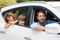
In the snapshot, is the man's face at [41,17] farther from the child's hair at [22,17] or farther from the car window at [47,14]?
the child's hair at [22,17]

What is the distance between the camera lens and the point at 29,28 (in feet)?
20.2

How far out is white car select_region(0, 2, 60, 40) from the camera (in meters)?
5.63

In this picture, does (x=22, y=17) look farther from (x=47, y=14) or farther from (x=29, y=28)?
(x=47, y=14)

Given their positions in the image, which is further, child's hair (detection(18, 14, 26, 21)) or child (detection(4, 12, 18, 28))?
child (detection(4, 12, 18, 28))

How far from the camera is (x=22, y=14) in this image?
260 inches

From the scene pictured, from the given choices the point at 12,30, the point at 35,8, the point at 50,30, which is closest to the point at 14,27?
the point at 12,30

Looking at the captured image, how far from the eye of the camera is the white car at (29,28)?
563 centimetres

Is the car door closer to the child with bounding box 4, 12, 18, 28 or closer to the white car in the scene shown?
the white car

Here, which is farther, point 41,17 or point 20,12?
point 20,12

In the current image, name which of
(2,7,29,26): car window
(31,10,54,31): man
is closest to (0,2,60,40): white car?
(2,7,29,26): car window

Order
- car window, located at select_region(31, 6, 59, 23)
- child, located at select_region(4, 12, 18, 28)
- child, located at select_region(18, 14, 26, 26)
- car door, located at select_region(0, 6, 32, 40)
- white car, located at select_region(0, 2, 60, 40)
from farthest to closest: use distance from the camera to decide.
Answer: child, located at select_region(4, 12, 18, 28), child, located at select_region(18, 14, 26, 26), car door, located at select_region(0, 6, 32, 40), car window, located at select_region(31, 6, 59, 23), white car, located at select_region(0, 2, 60, 40)

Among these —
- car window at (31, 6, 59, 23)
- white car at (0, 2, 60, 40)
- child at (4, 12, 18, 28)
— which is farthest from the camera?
child at (4, 12, 18, 28)

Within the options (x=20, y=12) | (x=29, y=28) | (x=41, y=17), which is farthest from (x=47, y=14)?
(x=20, y=12)

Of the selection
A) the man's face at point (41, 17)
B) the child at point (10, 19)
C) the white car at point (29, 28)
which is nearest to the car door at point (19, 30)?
the white car at point (29, 28)
